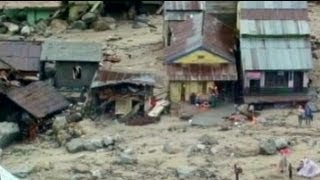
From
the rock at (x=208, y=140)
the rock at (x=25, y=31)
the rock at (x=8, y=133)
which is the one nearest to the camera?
the rock at (x=208, y=140)

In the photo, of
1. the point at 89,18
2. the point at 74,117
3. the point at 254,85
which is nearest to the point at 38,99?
the point at 74,117

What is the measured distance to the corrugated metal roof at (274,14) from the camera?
1700 inches

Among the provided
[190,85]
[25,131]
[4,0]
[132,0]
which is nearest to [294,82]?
[190,85]

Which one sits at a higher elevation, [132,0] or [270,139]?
[132,0]

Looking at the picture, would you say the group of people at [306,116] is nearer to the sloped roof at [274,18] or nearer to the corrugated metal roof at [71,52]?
the sloped roof at [274,18]

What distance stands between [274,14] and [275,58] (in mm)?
2560

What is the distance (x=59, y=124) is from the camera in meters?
39.5

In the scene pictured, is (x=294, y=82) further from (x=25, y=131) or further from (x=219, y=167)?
(x=25, y=131)

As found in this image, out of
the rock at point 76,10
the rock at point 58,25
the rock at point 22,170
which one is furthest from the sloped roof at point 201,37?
the rock at point 76,10

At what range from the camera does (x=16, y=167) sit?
3619 centimetres

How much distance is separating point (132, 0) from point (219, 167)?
2066cm

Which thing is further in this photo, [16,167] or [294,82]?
[294,82]

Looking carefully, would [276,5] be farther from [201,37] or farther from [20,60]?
[20,60]

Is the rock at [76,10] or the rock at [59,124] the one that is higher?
the rock at [76,10]
